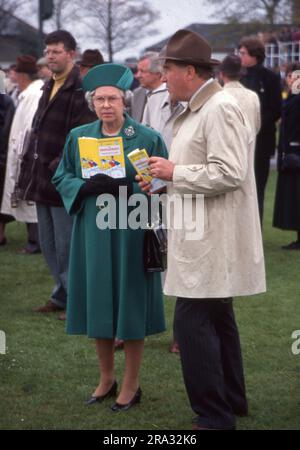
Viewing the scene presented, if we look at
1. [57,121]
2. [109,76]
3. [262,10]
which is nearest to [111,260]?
[109,76]

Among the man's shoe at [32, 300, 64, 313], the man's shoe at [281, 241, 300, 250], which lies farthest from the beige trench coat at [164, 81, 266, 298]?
the man's shoe at [281, 241, 300, 250]

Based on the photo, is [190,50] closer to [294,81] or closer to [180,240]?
[180,240]

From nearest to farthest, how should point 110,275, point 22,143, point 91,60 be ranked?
1. point 110,275
2. point 91,60
3. point 22,143

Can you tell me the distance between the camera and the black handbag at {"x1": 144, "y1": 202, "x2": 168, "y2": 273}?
5.23m

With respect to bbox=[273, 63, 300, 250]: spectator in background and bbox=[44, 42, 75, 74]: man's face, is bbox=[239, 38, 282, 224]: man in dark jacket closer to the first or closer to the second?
bbox=[273, 63, 300, 250]: spectator in background

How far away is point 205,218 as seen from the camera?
15.8ft

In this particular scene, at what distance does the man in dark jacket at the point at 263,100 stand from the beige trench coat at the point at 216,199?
20.6ft

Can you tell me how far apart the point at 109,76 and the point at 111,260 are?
3.44 ft

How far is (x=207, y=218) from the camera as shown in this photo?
15.8ft

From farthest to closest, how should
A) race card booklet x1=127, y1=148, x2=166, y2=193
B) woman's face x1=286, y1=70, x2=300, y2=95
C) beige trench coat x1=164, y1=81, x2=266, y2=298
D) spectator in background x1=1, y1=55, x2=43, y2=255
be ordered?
woman's face x1=286, y1=70, x2=300, y2=95, spectator in background x1=1, y1=55, x2=43, y2=255, race card booklet x1=127, y1=148, x2=166, y2=193, beige trench coat x1=164, y1=81, x2=266, y2=298

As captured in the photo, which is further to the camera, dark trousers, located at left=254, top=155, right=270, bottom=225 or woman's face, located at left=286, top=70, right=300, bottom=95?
dark trousers, located at left=254, top=155, right=270, bottom=225

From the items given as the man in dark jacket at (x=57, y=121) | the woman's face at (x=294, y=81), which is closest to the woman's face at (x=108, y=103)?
the man in dark jacket at (x=57, y=121)

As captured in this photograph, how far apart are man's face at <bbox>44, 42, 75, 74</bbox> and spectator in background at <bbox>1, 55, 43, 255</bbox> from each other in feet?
7.74
